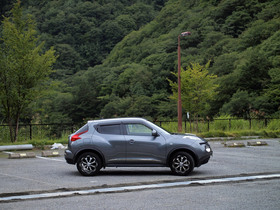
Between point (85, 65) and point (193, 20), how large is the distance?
45.2m

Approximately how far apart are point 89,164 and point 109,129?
116 cm

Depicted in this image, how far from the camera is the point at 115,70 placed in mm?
124188

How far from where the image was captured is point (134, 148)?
11391mm

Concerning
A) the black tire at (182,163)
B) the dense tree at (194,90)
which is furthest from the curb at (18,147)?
the dense tree at (194,90)

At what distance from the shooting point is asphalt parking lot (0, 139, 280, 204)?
9.79 meters

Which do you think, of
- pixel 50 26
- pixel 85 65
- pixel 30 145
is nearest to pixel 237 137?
pixel 30 145

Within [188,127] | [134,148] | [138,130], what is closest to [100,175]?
[134,148]

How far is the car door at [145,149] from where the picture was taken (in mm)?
11305

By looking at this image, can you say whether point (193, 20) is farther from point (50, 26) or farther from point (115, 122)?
point (115, 122)

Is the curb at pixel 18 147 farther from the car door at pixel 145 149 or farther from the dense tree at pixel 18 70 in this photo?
the car door at pixel 145 149

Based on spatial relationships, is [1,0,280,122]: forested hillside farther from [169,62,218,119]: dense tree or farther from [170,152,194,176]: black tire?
[170,152,194,176]: black tire

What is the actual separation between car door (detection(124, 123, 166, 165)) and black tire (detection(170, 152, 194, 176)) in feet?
1.06

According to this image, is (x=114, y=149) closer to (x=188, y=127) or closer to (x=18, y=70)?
(x=18, y=70)

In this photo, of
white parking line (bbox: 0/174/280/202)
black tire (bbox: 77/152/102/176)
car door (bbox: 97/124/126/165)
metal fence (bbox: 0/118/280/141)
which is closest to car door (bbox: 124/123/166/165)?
car door (bbox: 97/124/126/165)
